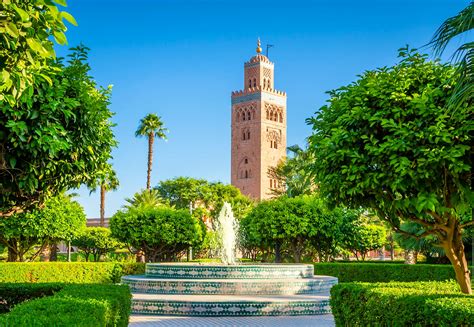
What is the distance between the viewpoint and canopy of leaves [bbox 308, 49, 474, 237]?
25.6 ft

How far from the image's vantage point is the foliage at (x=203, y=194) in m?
58.9

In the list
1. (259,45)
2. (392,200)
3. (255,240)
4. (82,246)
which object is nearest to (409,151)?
(392,200)

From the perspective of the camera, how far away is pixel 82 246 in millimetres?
46750

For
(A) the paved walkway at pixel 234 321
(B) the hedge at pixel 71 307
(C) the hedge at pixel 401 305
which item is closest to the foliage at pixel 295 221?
(A) the paved walkway at pixel 234 321

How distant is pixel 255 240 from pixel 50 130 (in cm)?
2410

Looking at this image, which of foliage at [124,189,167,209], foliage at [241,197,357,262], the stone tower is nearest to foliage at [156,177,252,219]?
foliage at [124,189,167,209]

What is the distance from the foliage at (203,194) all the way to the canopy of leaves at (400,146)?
47013 millimetres

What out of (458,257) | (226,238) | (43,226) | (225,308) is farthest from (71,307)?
(43,226)

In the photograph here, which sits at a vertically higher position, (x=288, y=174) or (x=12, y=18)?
(x=288, y=174)

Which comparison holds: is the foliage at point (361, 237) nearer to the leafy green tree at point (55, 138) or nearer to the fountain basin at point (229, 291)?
the fountain basin at point (229, 291)

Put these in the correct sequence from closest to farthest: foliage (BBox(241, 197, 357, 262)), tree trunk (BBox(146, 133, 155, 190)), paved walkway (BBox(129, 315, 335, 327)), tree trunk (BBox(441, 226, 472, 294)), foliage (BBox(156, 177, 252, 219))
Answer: tree trunk (BBox(441, 226, 472, 294)), paved walkway (BBox(129, 315, 335, 327)), foliage (BBox(241, 197, 357, 262)), tree trunk (BBox(146, 133, 155, 190)), foliage (BBox(156, 177, 252, 219))

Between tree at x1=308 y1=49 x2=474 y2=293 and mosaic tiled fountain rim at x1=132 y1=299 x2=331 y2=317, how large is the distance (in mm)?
4932

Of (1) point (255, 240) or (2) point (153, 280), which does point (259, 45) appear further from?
(2) point (153, 280)

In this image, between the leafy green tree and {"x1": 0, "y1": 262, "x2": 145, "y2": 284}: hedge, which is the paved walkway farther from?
{"x1": 0, "y1": 262, "x2": 145, "y2": 284}: hedge
